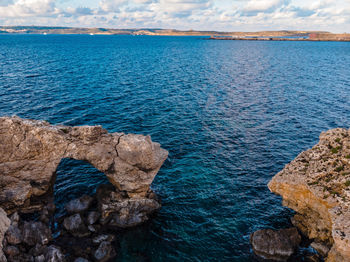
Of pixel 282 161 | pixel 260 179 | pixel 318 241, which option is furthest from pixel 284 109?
pixel 318 241

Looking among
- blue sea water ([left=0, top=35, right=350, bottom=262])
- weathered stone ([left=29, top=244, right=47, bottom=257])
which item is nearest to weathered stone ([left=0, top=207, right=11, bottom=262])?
weathered stone ([left=29, top=244, right=47, bottom=257])

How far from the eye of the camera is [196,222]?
2753 cm

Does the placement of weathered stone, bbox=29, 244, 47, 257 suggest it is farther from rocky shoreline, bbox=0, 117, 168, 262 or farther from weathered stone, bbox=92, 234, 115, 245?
weathered stone, bbox=92, 234, 115, 245

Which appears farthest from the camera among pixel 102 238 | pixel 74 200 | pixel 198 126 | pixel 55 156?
pixel 198 126

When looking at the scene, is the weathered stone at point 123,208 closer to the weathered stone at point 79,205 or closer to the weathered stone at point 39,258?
the weathered stone at point 79,205

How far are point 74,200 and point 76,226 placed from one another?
3.85 m

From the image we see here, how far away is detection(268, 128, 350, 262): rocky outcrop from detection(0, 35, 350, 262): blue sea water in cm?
Answer: 428

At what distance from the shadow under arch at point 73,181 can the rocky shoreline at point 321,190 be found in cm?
2058

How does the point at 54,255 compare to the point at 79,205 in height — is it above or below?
below

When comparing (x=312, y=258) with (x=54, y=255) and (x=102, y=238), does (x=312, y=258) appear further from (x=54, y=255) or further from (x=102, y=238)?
(x=54, y=255)

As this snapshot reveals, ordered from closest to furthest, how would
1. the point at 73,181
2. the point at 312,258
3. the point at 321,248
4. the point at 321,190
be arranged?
the point at 321,190 < the point at 321,248 < the point at 312,258 < the point at 73,181

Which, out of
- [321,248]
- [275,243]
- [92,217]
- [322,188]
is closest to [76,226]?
[92,217]

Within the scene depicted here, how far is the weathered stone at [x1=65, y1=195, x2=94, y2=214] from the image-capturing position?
27000 mm

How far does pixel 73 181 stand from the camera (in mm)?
33406
